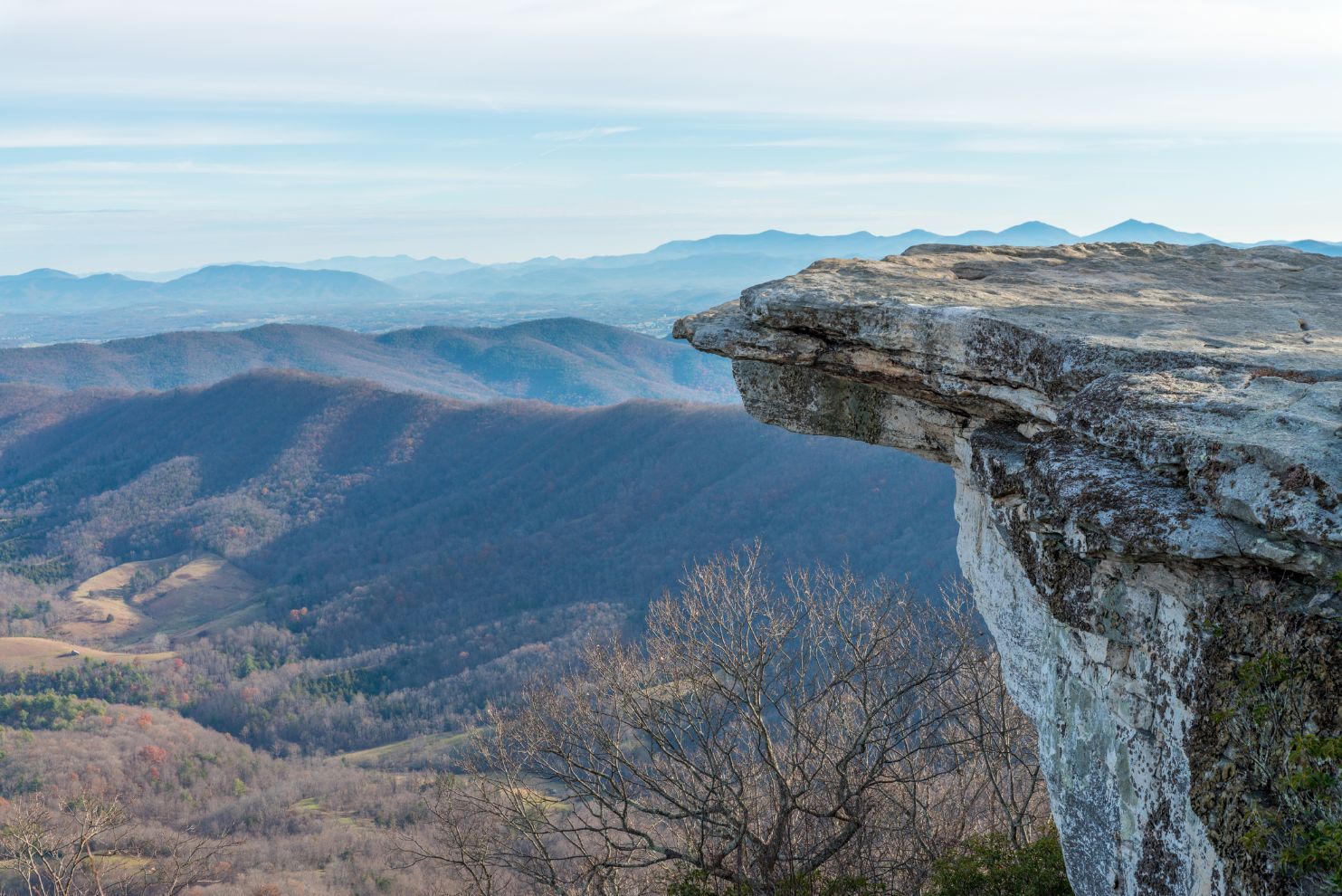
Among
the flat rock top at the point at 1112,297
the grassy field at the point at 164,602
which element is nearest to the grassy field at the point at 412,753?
the grassy field at the point at 164,602

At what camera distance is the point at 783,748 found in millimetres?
18203

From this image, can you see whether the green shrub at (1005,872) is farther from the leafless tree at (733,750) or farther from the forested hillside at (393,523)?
the forested hillside at (393,523)

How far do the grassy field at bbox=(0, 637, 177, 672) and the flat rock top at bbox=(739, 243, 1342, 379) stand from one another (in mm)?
105478

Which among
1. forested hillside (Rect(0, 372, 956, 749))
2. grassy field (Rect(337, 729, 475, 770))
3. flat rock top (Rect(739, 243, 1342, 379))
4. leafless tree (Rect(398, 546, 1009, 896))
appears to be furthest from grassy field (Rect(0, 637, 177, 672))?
flat rock top (Rect(739, 243, 1342, 379))

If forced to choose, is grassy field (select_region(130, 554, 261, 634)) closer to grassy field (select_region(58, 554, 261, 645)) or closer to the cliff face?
grassy field (select_region(58, 554, 261, 645))

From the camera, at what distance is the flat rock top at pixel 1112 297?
25.3 ft

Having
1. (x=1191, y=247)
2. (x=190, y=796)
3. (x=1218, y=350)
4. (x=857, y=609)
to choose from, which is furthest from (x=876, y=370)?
(x=190, y=796)

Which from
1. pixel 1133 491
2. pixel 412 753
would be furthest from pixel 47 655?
pixel 1133 491

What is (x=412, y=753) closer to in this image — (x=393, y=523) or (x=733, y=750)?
(x=733, y=750)

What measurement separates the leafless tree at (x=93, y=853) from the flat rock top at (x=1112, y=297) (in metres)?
16.0

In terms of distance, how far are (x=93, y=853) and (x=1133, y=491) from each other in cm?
4513

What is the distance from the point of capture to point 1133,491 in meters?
5.98

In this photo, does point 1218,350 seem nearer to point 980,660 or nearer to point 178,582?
point 980,660

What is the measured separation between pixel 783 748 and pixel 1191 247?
11.3 metres
